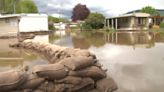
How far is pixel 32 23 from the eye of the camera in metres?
33.4

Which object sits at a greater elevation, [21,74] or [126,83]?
[21,74]

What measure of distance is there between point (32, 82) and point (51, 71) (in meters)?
0.38

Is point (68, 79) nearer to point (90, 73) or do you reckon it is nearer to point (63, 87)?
point (63, 87)

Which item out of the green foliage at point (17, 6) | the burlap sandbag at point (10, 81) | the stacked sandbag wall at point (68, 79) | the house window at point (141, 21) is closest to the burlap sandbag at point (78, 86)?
the stacked sandbag wall at point (68, 79)

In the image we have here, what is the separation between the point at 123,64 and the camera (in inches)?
345

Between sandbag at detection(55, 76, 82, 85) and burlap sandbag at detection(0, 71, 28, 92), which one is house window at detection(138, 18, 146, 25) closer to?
sandbag at detection(55, 76, 82, 85)

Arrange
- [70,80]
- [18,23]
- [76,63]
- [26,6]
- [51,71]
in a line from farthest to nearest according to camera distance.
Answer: [26,6] < [18,23] < [76,63] < [70,80] < [51,71]

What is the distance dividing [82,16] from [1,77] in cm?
6484

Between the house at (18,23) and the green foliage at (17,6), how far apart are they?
1483 centimetres

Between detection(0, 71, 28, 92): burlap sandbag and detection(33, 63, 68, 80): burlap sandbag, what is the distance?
362 mm

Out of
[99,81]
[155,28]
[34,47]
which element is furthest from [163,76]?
[155,28]

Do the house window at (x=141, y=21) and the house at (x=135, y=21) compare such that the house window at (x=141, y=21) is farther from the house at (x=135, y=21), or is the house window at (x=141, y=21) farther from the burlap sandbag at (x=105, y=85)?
the burlap sandbag at (x=105, y=85)

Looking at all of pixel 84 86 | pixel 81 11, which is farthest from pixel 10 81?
pixel 81 11

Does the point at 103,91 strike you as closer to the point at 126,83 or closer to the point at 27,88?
the point at 126,83
